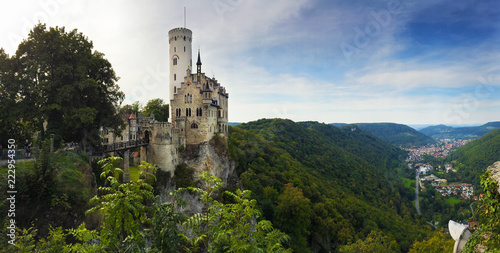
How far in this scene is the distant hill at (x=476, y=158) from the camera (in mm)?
127506

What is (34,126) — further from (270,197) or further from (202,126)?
(270,197)

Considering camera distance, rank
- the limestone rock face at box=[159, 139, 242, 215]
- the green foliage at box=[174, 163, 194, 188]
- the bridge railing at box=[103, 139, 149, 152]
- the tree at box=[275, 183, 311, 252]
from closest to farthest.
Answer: the bridge railing at box=[103, 139, 149, 152] → the limestone rock face at box=[159, 139, 242, 215] → the green foliage at box=[174, 163, 194, 188] → the tree at box=[275, 183, 311, 252]

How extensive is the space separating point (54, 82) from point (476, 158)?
185011mm

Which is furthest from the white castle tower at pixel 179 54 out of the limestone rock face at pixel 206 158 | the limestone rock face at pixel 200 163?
the limestone rock face at pixel 200 163

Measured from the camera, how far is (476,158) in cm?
14100

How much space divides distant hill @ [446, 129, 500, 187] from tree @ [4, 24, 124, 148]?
155 metres

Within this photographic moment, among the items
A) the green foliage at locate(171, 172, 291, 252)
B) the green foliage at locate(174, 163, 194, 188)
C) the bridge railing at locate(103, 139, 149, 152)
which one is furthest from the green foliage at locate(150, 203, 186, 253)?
the green foliage at locate(174, 163, 194, 188)

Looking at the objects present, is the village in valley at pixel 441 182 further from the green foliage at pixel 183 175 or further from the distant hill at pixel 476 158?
the green foliage at pixel 183 175

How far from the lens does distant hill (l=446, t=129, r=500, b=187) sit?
5020 inches

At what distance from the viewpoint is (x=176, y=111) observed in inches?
1532

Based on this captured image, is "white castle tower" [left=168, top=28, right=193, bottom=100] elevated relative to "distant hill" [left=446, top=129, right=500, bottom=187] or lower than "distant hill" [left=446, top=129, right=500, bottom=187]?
elevated

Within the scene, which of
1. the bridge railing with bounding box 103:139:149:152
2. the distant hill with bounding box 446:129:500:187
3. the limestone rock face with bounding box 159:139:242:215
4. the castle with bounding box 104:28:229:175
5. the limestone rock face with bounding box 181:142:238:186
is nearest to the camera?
the bridge railing with bounding box 103:139:149:152

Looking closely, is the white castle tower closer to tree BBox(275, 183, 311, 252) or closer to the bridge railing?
the bridge railing

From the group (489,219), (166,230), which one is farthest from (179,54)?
(489,219)
